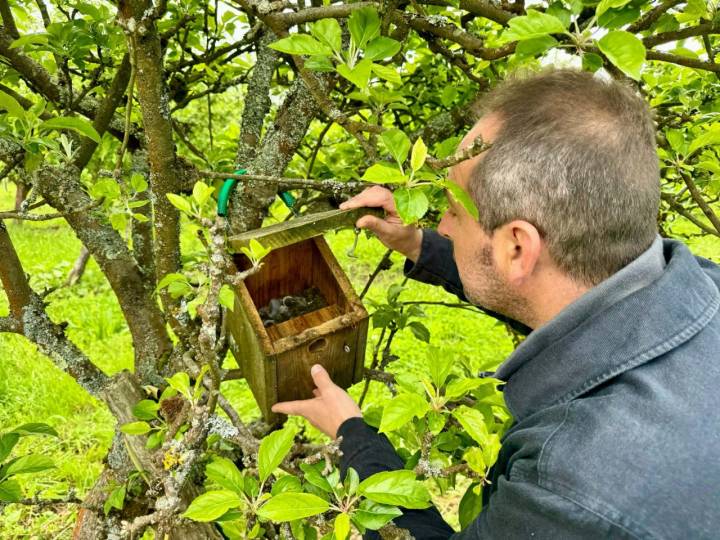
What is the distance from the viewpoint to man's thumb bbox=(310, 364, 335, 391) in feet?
6.26

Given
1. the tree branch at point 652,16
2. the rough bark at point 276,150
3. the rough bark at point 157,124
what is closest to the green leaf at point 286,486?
the rough bark at point 157,124

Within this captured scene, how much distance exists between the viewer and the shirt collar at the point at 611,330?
1313mm

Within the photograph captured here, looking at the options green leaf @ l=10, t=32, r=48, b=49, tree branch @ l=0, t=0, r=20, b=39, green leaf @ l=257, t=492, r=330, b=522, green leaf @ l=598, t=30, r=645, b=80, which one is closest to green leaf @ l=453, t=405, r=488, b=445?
green leaf @ l=257, t=492, r=330, b=522

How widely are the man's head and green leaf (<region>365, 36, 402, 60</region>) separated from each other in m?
0.38

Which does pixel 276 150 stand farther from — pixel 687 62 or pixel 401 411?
pixel 687 62

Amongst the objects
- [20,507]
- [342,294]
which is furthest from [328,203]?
[20,507]

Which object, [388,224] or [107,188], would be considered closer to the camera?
[107,188]

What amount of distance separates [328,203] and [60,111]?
3.88 feet

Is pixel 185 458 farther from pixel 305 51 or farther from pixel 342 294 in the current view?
pixel 305 51

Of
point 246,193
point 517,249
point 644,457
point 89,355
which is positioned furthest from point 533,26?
point 89,355

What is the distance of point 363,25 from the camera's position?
136 cm

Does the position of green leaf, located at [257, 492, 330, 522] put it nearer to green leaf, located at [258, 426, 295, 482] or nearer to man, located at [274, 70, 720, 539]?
green leaf, located at [258, 426, 295, 482]

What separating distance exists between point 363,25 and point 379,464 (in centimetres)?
119

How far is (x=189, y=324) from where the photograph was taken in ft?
6.50
